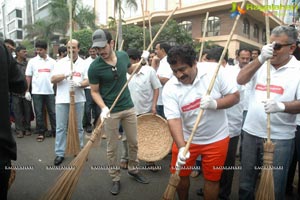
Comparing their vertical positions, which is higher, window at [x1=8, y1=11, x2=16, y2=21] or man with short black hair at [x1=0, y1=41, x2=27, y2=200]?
window at [x1=8, y1=11, x2=16, y2=21]

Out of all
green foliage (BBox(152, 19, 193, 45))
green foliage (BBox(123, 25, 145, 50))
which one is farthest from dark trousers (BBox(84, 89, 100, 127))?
green foliage (BBox(123, 25, 145, 50))

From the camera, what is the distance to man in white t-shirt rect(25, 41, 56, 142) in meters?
5.36

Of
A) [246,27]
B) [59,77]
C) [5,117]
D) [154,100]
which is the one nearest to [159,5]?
[246,27]

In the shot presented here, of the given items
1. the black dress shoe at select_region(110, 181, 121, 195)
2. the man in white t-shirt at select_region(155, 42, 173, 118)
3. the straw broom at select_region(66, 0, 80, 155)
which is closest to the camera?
the black dress shoe at select_region(110, 181, 121, 195)

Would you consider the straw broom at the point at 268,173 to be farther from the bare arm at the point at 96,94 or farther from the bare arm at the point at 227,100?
the bare arm at the point at 96,94

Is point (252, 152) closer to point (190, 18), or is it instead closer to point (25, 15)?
point (190, 18)

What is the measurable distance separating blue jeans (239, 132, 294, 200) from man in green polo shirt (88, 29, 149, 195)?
5.00 feet

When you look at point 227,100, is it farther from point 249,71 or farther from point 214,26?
point 214,26

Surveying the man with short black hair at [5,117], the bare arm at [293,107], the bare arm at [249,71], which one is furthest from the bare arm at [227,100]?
the man with short black hair at [5,117]

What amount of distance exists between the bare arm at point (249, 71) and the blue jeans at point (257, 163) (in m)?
0.53

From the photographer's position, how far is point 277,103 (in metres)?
2.20

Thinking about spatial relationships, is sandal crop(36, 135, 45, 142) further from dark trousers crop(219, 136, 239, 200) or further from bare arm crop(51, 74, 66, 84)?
dark trousers crop(219, 136, 239, 200)

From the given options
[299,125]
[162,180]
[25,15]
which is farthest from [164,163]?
[25,15]

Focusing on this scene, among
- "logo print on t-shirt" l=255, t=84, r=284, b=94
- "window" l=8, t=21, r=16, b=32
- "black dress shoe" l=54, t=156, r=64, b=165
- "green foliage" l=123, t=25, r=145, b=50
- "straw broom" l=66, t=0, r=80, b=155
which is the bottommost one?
"black dress shoe" l=54, t=156, r=64, b=165
